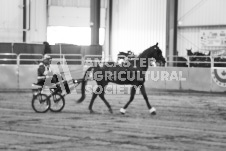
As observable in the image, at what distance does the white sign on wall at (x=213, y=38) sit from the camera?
34250 millimetres

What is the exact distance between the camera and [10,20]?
3366 centimetres

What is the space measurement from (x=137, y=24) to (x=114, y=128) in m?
27.0

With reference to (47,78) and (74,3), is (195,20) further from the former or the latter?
(47,78)

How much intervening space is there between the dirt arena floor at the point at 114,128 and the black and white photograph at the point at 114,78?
0.9 inches

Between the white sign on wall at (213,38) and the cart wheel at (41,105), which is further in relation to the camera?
the white sign on wall at (213,38)

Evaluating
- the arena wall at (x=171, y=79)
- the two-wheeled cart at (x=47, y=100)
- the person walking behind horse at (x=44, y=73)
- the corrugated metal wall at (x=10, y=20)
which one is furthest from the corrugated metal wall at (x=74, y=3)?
the two-wheeled cart at (x=47, y=100)

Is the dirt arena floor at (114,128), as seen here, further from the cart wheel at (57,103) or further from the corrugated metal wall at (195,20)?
the corrugated metal wall at (195,20)

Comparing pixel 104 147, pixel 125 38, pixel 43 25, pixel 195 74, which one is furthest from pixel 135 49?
Answer: pixel 104 147

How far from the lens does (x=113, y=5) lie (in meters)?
39.2

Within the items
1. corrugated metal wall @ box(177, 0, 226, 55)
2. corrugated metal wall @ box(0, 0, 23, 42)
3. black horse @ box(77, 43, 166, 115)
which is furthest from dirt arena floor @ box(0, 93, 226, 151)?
corrugated metal wall @ box(177, 0, 226, 55)

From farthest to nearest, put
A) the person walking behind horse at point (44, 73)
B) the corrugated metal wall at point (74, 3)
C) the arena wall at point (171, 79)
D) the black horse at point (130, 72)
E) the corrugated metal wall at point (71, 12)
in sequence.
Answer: the corrugated metal wall at point (74, 3)
the corrugated metal wall at point (71, 12)
the arena wall at point (171, 79)
the person walking behind horse at point (44, 73)
the black horse at point (130, 72)

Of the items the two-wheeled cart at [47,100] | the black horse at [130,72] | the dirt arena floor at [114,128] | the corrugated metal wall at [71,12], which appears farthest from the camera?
the corrugated metal wall at [71,12]

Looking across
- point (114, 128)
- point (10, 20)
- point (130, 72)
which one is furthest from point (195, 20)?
point (114, 128)

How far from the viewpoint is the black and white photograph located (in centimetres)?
1051
